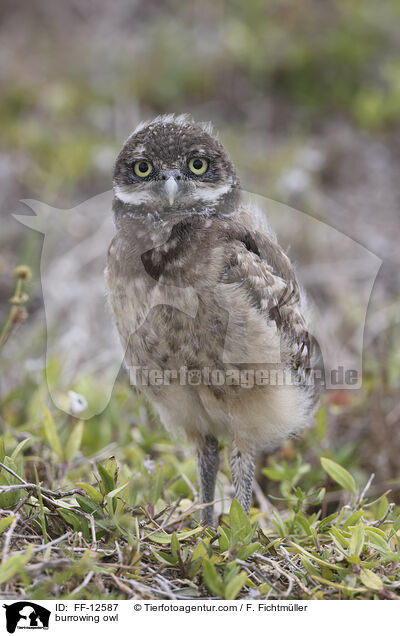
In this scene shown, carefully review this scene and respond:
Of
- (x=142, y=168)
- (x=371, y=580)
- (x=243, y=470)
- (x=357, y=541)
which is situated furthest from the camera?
(x=243, y=470)

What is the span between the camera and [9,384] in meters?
3.99

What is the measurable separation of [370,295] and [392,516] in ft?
7.51

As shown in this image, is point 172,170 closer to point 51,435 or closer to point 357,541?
point 51,435

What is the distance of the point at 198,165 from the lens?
2646 millimetres

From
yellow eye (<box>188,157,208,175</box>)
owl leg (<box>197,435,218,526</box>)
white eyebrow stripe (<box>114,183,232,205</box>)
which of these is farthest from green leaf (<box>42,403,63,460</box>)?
yellow eye (<box>188,157,208,175</box>)

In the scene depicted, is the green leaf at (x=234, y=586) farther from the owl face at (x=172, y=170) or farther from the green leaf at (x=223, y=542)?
the owl face at (x=172, y=170)

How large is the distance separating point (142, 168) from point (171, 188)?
0.19 metres

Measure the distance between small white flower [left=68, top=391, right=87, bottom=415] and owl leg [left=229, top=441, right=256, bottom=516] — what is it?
72 centimetres

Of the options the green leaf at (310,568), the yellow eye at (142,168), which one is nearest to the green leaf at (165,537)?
the green leaf at (310,568)

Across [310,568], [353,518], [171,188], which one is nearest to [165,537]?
[310,568]

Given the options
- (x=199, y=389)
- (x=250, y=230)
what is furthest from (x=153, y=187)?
(x=199, y=389)

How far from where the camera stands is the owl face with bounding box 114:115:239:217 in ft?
8.45

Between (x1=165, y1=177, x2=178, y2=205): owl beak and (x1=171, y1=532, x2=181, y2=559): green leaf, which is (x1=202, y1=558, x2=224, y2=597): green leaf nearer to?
(x1=171, y1=532, x2=181, y2=559): green leaf
